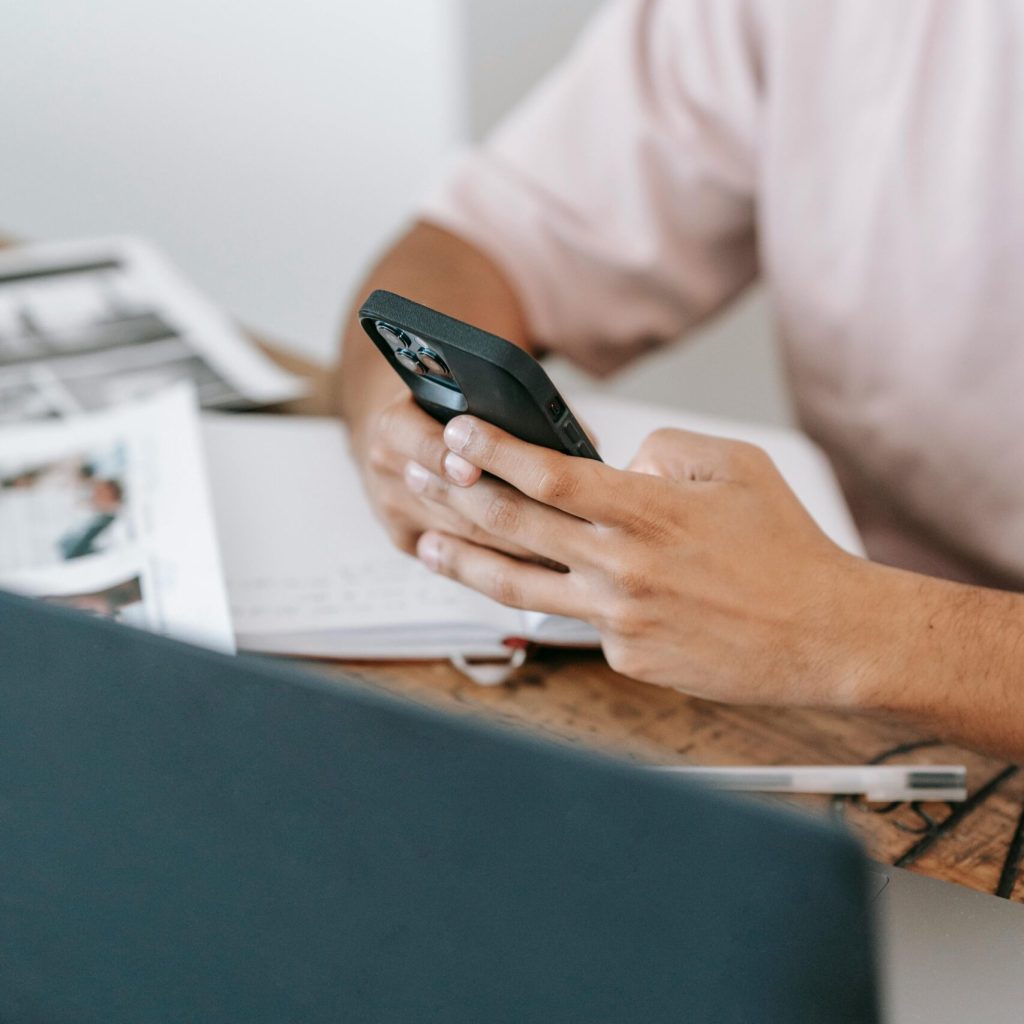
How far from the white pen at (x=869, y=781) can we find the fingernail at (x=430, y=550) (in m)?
0.14

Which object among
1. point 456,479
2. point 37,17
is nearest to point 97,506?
point 456,479

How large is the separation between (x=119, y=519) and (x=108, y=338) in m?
0.31

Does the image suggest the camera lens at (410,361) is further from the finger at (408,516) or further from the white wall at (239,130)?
the white wall at (239,130)

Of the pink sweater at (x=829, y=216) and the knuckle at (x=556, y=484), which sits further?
the pink sweater at (x=829, y=216)

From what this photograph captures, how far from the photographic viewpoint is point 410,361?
0.48 metres

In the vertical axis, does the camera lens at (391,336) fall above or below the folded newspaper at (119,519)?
above

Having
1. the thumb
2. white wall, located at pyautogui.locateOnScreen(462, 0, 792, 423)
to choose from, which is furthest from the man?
white wall, located at pyautogui.locateOnScreen(462, 0, 792, 423)

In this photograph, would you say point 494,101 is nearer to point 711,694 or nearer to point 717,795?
point 711,694

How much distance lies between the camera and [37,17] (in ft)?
5.82

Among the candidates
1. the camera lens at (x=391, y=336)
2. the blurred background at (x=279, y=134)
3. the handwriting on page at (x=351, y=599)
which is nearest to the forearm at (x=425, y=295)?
the handwriting on page at (x=351, y=599)

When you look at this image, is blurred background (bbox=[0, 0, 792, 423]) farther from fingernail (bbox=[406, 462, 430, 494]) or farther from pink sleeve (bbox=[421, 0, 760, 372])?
fingernail (bbox=[406, 462, 430, 494])

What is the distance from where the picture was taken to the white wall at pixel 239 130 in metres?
1.53

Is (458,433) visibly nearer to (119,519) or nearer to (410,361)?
(410,361)

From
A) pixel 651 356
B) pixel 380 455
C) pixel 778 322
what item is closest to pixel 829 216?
pixel 778 322
